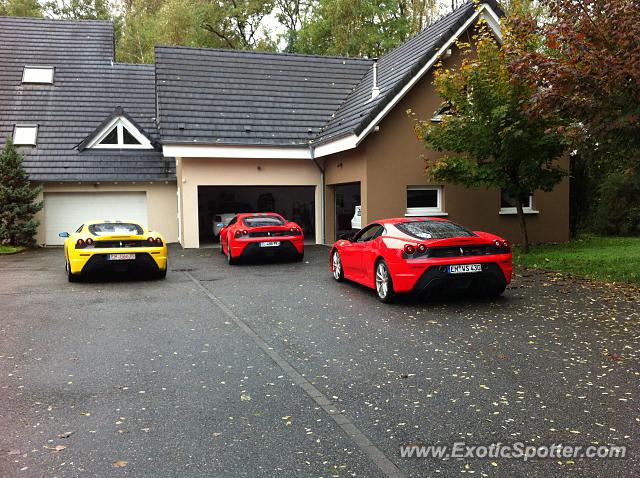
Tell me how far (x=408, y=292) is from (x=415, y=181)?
8.84m

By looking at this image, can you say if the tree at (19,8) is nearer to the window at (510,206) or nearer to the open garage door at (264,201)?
the open garage door at (264,201)

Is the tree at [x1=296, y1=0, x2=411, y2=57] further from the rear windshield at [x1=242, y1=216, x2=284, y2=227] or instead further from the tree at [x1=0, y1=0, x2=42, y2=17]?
the rear windshield at [x1=242, y1=216, x2=284, y2=227]

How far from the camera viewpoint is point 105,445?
3.75 m

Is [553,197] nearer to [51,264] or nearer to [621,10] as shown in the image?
[621,10]

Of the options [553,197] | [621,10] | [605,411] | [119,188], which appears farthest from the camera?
[119,188]

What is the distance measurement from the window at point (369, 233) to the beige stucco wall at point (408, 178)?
19.4 ft

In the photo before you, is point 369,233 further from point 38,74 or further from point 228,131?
point 38,74

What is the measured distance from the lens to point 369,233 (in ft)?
32.9

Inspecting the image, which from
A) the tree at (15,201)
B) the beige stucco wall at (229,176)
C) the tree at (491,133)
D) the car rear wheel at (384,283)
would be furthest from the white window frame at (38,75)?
the car rear wheel at (384,283)

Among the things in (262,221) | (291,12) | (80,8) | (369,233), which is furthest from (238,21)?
(369,233)

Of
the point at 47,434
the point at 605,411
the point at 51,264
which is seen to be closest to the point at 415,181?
the point at 51,264

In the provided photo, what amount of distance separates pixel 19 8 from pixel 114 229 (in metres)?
35.9

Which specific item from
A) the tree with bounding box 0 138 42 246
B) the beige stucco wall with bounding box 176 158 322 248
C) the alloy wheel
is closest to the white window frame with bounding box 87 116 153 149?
the tree with bounding box 0 138 42 246

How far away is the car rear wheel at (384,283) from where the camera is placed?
8602 mm
